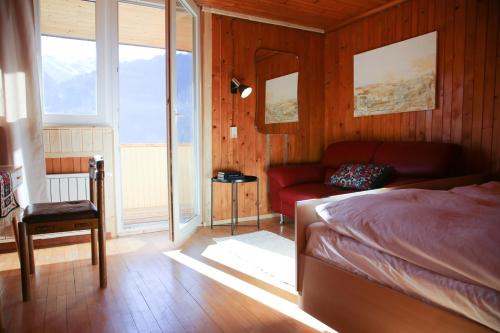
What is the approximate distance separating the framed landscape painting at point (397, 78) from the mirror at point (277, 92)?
72cm

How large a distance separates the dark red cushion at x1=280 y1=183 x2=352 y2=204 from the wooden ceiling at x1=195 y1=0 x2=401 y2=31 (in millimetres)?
1850

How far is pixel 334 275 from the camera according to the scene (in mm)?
1623

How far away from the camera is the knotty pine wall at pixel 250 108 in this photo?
12.4 ft

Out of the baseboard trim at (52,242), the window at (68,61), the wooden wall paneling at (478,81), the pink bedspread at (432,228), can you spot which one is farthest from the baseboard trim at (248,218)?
the pink bedspread at (432,228)

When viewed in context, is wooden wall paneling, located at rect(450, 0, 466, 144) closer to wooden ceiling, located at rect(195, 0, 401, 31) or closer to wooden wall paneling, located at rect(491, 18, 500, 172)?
wooden wall paneling, located at rect(491, 18, 500, 172)

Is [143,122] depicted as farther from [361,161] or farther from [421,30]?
[421,30]

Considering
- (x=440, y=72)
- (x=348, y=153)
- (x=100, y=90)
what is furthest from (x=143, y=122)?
(x=440, y=72)

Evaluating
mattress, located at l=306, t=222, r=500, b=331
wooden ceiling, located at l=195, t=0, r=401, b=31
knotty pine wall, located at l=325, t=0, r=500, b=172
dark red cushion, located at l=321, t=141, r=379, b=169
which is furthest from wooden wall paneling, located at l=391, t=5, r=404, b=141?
mattress, located at l=306, t=222, r=500, b=331

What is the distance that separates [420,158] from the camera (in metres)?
3.03

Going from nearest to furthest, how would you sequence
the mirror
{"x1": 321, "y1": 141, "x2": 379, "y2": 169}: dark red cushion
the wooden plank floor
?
the wooden plank floor, {"x1": 321, "y1": 141, "x2": 379, "y2": 169}: dark red cushion, the mirror

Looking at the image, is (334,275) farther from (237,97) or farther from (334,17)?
(334,17)

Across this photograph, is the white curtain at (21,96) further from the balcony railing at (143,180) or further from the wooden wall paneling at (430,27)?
the wooden wall paneling at (430,27)

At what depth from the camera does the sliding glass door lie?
2938 millimetres

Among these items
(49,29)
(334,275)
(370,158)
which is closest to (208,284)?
(334,275)
